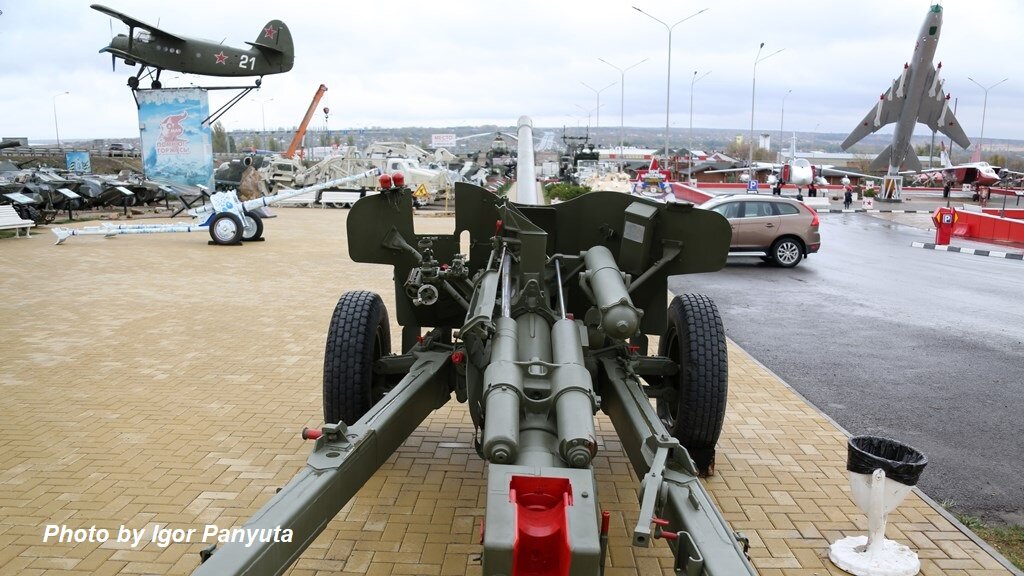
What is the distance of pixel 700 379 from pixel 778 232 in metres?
11.9

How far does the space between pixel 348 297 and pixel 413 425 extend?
1455mm

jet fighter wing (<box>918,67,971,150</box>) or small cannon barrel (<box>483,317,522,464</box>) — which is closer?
small cannon barrel (<box>483,317,522,464</box>)

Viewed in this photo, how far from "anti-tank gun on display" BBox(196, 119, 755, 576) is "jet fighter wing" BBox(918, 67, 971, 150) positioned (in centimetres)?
3838

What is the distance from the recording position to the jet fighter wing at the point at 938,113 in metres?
39.0

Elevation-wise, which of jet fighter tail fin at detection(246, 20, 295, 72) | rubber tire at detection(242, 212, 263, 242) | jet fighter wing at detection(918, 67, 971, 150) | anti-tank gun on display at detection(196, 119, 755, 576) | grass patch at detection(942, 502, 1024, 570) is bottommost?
grass patch at detection(942, 502, 1024, 570)

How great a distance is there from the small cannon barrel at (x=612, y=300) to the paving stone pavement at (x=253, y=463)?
1246mm

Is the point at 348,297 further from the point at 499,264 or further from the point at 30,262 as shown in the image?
the point at 30,262

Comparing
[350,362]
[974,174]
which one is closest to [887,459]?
[350,362]

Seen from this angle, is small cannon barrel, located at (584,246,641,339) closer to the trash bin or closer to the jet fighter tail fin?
the trash bin

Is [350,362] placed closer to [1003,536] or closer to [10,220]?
[1003,536]

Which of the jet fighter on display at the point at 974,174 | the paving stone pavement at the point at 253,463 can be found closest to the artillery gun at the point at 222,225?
the paving stone pavement at the point at 253,463

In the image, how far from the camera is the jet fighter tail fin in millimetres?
24141

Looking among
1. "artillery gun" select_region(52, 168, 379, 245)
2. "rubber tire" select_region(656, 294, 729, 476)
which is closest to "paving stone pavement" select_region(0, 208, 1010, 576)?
"rubber tire" select_region(656, 294, 729, 476)

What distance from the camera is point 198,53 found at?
23.6 meters
